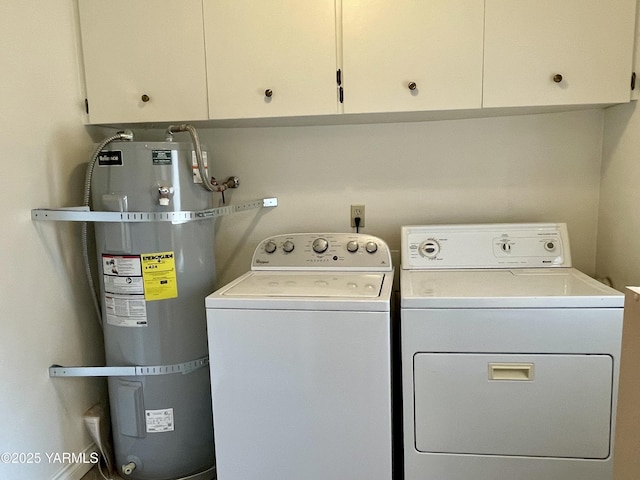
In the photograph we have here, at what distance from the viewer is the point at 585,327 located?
143 cm

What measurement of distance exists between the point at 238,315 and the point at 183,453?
0.73 meters

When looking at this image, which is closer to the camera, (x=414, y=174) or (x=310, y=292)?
(x=310, y=292)

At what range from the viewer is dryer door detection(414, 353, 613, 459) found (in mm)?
1456

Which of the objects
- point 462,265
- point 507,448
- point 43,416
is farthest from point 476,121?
point 43,416

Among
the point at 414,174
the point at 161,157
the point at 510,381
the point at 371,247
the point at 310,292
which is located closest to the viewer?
the point at 510,381

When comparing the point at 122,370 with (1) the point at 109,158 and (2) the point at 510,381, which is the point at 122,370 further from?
(2) the point at 510,381

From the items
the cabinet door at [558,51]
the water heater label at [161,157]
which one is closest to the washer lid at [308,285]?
the water heater label at [161,157]

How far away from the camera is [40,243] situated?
1736mm

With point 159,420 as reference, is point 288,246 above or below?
above

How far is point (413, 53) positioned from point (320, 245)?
806 millimetres

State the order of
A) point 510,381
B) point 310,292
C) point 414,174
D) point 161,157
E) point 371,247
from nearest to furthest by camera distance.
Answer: point 510,381
point 310,292
point 161,157
point 371,247
point 414,174

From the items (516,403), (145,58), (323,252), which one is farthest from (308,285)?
(145,58)

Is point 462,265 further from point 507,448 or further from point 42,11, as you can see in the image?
point 42,11

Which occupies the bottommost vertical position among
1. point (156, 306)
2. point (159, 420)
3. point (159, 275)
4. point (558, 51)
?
point (159, 420)
